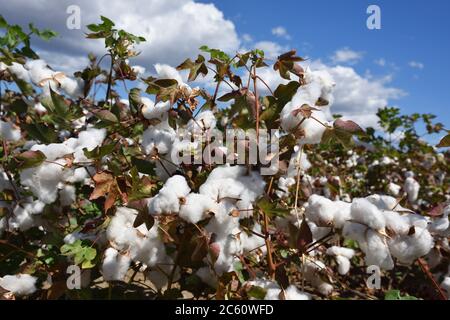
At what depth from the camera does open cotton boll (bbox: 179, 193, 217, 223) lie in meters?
1.03

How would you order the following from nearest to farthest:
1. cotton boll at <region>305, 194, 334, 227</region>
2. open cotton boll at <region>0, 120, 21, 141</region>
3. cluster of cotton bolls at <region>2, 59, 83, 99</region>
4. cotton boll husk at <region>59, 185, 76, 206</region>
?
1. cotton boll at <region>305, 194, 334, 227</region>
2. cotton boll husk at <region>59, 185, 76, 206</region>
3. cluster of cotton bolls at <region>2, 59, 83, 99</region>
4. open cotton boll at <region>0, 120, 21, 141</region>

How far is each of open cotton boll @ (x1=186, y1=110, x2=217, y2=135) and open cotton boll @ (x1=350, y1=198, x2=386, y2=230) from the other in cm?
54

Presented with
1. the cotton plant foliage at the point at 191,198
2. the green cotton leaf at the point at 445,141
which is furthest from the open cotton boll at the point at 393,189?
the green cotton leaf at the point at 445,141

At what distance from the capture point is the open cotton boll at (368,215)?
3.48ft

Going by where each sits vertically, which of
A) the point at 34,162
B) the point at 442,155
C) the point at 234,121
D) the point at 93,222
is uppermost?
the point at 442,155

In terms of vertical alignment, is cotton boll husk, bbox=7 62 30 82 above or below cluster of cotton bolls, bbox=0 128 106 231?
above

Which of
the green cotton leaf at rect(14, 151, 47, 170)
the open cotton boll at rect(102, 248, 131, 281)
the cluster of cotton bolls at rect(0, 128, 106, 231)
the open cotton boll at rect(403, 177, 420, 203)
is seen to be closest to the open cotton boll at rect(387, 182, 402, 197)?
the open cotton boll at rect(403, 177, 420, 203)

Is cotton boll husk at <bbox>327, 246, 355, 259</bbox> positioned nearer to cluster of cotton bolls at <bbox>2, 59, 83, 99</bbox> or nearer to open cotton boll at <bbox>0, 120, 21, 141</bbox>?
cluster of cotton bolls at <bbox>2, 59, 83, 99</bbox>

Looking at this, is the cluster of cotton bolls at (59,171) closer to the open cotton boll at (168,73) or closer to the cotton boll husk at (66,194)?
the cotton boll husk at (66,194)

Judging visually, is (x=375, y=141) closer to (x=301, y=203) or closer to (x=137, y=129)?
(x=301, y=203)

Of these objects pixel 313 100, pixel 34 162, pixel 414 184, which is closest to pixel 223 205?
pixel 313 100

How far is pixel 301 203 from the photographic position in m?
2.14

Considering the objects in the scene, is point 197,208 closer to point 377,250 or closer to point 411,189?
point 377,250
